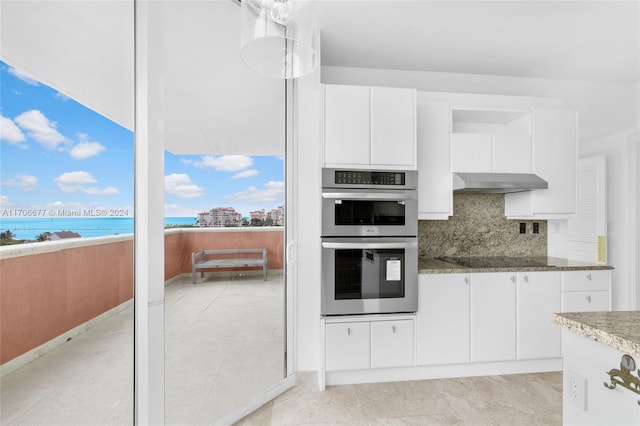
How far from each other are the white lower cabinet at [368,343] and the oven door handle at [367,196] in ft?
3.05

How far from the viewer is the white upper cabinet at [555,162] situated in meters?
2.72

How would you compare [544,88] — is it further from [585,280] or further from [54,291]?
[54,291]

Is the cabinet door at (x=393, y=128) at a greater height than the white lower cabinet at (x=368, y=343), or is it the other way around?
the cabinet door at (x=393, y=128)

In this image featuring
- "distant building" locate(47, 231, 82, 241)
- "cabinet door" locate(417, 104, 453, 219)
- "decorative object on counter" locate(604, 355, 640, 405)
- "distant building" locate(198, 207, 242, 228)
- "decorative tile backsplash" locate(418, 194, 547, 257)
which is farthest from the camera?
"decorative tile backsplash" locate(418, 194, 547, 257)

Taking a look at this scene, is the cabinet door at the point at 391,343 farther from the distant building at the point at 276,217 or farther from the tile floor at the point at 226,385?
the distant building at the point at 276,217

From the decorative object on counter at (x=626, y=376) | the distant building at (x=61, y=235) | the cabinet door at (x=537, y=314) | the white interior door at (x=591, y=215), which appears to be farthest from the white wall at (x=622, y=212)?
the distant building at (x=61, y=235)

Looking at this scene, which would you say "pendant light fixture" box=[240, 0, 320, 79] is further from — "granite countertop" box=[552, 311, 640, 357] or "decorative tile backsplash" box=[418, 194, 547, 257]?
"decorative tile backsplash" box=[418, 194, 547, 257]

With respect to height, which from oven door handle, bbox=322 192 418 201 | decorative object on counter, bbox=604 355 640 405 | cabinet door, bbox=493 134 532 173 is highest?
cabinet door, bbox=493 134 532 173

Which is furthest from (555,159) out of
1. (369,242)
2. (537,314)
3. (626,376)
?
(626,376)

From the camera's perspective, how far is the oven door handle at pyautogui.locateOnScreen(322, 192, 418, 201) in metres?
2.25

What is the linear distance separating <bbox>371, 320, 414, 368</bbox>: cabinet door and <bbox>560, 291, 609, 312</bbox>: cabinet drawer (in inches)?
54.0

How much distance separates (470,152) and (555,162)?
830 mm

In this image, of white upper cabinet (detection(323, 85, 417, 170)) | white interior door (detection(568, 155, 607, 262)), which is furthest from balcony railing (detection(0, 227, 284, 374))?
white interior door (detection(568, 155, 607, 262))

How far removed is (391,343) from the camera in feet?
7.56
